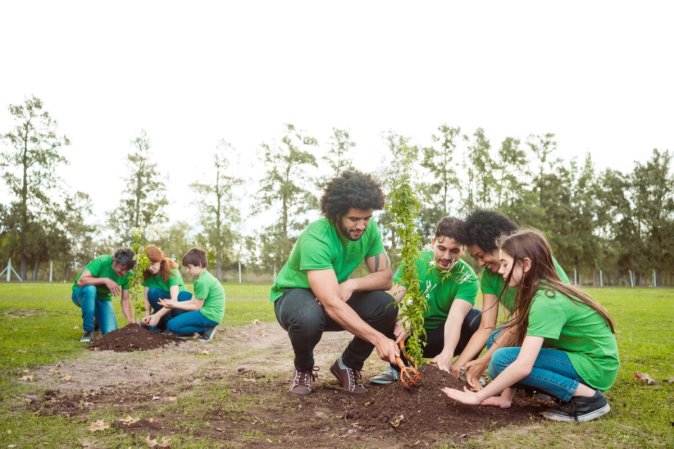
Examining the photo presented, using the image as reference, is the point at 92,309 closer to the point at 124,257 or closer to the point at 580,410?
the point at 124,257

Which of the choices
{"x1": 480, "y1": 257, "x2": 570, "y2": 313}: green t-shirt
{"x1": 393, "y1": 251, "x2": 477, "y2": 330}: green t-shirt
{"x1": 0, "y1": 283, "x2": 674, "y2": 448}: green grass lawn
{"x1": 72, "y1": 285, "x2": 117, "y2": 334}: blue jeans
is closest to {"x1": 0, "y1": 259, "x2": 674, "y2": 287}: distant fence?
{"x1": 0, "y1": 283, "x2": 674, "y2": 448}: green grass lawn

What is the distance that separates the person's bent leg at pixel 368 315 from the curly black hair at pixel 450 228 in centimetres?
80

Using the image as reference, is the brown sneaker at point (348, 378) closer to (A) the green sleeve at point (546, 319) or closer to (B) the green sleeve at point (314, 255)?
(B) the green sleeve at point (314, 255)

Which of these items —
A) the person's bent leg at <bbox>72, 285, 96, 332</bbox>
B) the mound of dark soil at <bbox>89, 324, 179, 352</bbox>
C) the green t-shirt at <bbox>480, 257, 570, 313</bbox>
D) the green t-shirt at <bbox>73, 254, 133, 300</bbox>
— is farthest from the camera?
the green t-shirt at <bbox>73, 254, 133, 300</bbox>

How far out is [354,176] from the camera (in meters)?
5.03

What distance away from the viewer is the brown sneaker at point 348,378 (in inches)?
207

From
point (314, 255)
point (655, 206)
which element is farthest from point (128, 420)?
point (655, 206)

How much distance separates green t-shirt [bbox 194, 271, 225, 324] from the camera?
8.62 metres

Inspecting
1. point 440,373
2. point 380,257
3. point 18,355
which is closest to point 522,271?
point 440,373

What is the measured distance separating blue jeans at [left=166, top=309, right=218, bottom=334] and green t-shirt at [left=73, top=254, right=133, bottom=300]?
1014mm

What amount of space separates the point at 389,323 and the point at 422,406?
130cm

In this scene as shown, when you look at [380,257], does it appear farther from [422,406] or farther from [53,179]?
[53,179]

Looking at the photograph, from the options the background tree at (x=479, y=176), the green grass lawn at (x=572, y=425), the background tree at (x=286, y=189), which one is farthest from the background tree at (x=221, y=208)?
the green grass lawn at (x=572, y=425)

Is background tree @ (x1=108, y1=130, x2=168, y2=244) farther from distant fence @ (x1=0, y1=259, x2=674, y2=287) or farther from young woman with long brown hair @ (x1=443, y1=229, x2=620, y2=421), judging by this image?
young woman with long brown hair @ (x1=443, y1=229, x2=620, y2=421)
